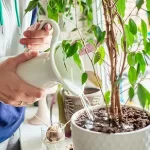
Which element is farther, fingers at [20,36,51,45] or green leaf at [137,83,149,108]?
fingers at [20,36,51,45]

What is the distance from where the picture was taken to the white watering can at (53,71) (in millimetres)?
560

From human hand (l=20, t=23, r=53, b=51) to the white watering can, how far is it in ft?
0.34

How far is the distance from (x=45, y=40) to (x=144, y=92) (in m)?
0.29

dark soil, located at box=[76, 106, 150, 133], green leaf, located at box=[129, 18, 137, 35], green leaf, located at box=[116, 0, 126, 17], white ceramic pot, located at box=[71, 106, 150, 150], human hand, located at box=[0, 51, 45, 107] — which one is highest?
green leaf, located at box=[116, 0, 126, 17]

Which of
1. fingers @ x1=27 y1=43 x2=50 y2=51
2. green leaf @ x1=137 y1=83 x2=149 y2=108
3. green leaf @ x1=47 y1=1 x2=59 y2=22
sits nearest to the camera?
green leaf @ x1=137 y1=83 x2=149 y2=108

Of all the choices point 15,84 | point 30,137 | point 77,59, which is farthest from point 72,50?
point 30,137

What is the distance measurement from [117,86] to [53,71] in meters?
0.12

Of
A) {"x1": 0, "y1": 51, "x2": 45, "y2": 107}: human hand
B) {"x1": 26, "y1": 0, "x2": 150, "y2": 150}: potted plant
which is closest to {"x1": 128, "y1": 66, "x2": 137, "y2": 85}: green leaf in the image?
{"x1": 26, "y1": 0, "x2": 150, "y2": 150}: potted plant

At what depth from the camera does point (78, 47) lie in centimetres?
54

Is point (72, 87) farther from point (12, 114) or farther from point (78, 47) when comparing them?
point (12, 114)

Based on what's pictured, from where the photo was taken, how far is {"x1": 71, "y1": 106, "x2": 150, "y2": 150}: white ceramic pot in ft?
1.81

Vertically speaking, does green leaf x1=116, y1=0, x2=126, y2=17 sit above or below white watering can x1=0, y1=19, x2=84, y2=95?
above

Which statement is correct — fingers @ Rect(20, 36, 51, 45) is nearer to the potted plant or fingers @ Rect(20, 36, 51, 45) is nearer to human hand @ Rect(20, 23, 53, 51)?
human hand @ Rect(20, 23, 53, 51)

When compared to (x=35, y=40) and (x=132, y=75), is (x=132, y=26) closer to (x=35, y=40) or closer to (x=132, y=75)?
(x=132, y=75)
